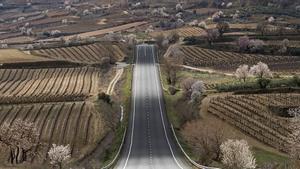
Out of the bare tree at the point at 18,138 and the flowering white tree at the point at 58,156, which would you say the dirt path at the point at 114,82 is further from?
the flowering white tree at the point at 58,156

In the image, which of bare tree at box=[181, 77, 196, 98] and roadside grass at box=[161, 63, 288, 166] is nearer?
roadside grass at box=[161, 63, 288, 166]

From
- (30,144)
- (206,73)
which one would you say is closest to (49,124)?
(30,144)

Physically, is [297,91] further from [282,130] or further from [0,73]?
[0,73]

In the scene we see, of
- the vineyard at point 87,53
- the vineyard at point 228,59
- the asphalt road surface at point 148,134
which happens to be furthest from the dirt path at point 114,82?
the vineyard at point 228,59

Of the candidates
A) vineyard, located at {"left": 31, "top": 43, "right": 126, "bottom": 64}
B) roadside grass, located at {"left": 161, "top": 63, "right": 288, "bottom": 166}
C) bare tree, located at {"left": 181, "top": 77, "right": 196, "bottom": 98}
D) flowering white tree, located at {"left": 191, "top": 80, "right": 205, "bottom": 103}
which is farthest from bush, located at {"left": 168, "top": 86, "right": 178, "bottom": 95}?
vineyard, located at {"left": 31, "top": 43, "right": 126, "bottom": 64}

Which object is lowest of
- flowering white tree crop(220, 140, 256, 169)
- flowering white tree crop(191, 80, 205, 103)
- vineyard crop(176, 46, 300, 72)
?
vineyard crop(176, 46, 300, 72)

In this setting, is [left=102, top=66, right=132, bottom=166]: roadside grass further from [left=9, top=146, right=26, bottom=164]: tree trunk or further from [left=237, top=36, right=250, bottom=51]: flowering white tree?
[left=237, top=36, right=250, bottom=51]: flowering white tree
